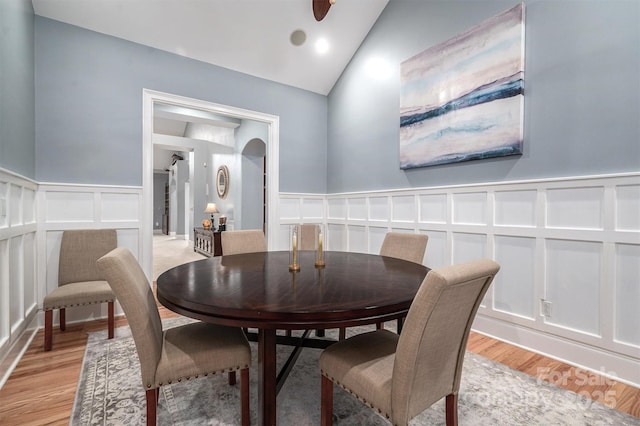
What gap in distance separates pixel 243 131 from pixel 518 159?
17.1 ft

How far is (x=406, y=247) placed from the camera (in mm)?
2342

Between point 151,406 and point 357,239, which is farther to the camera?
point 357,239

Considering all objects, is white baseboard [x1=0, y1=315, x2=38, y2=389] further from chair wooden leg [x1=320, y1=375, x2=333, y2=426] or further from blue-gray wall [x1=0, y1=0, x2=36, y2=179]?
chair wooden leg [x1=320, y1=375, x2=333, y2=426]

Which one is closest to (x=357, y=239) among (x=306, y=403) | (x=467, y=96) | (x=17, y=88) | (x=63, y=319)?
(x=467, y=96)

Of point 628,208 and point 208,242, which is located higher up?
point 628,208

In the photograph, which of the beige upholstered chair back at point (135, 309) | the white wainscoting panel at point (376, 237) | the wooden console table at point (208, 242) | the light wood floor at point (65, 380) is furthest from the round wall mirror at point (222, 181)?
the beige upholstered chair back at point (135, 309)

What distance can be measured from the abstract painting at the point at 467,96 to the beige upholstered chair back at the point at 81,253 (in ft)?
10.2

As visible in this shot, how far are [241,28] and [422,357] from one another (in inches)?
145

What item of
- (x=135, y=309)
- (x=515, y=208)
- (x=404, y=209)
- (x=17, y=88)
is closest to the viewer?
(x=135, y=309)

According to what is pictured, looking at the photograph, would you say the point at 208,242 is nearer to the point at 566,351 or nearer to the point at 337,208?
the point at 337,208

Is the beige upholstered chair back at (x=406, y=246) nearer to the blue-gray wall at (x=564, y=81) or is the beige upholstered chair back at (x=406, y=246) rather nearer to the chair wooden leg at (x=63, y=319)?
the blue-gray wall at (x=564, y=81)

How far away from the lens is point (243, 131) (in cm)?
620

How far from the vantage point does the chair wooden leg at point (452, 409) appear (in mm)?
1191

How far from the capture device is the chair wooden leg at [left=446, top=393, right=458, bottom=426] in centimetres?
119
